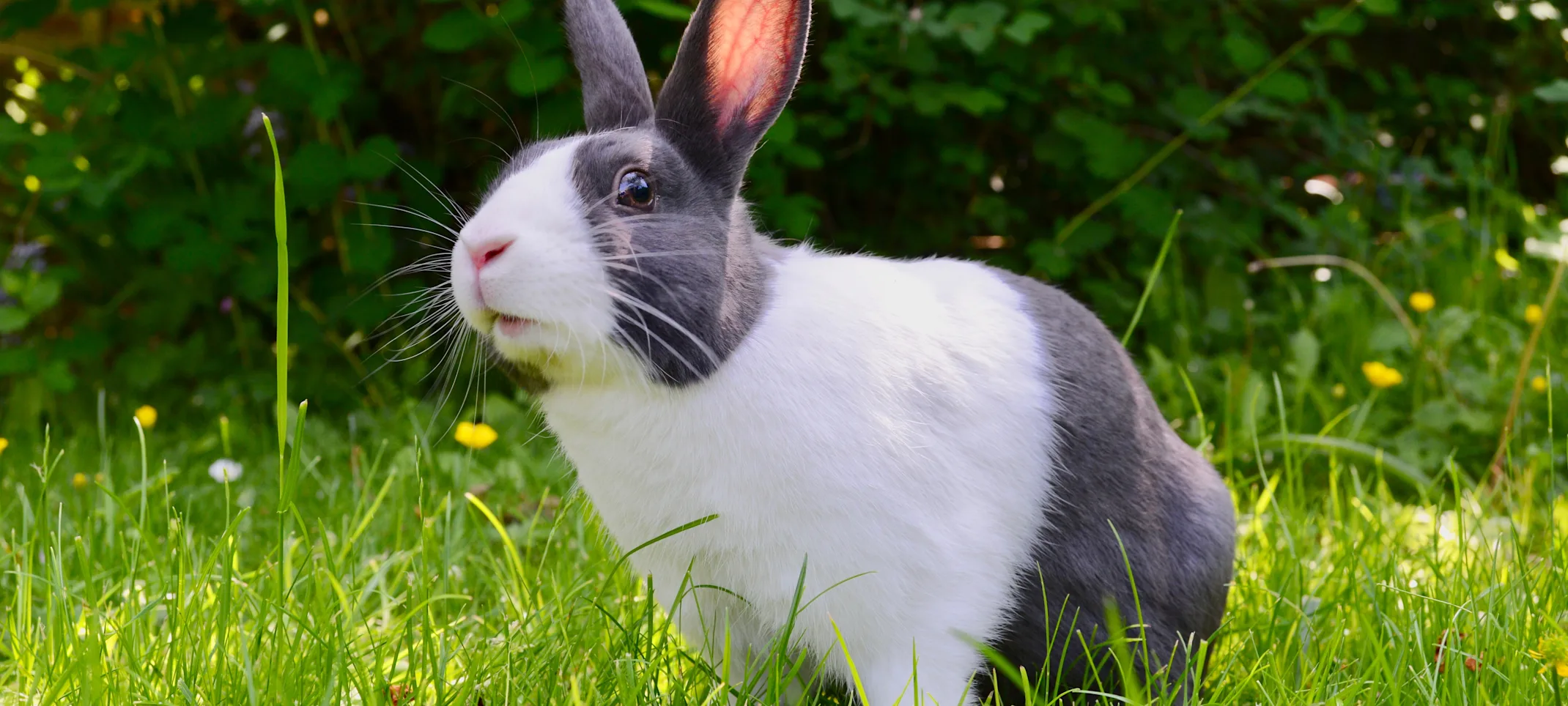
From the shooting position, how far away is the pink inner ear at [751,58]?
174 cm

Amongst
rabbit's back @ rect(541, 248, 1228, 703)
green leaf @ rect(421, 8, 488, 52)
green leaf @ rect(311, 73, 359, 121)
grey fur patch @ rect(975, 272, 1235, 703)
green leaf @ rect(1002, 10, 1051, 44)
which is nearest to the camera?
rabbit's back @ rect(541, 248, 1228, 703)

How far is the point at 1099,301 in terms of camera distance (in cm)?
371

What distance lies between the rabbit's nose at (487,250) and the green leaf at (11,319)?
2.29m

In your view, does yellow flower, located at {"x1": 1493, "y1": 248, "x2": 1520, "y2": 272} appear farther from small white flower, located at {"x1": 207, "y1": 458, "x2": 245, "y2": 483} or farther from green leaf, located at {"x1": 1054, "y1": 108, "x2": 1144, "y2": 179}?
small white flower, located at {"x1": 207, "y1": 458, "x2": 245, "y2": 483}

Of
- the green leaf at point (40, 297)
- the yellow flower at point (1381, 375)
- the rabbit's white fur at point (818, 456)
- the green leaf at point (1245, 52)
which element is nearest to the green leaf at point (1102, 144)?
the green leaf at point (1245, 52)

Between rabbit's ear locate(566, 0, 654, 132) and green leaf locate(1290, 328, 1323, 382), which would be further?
green leaf locate(1290, 328, 1323, 382)

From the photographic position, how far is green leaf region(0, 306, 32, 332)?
3.26 m

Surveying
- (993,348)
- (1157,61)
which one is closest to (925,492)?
(993,348)

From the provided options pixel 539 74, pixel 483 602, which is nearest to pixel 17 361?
pixel 539 74

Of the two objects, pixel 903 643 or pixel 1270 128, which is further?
pixel 1270 128

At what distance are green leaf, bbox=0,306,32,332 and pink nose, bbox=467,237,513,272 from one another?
229 cm

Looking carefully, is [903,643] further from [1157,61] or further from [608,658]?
[1157,61]

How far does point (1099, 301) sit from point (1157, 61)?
30.2 inches

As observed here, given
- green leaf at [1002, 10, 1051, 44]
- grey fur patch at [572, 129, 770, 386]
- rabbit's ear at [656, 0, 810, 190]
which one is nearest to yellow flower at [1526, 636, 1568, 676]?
grey fur patch at [572, 129, 770, 386]
